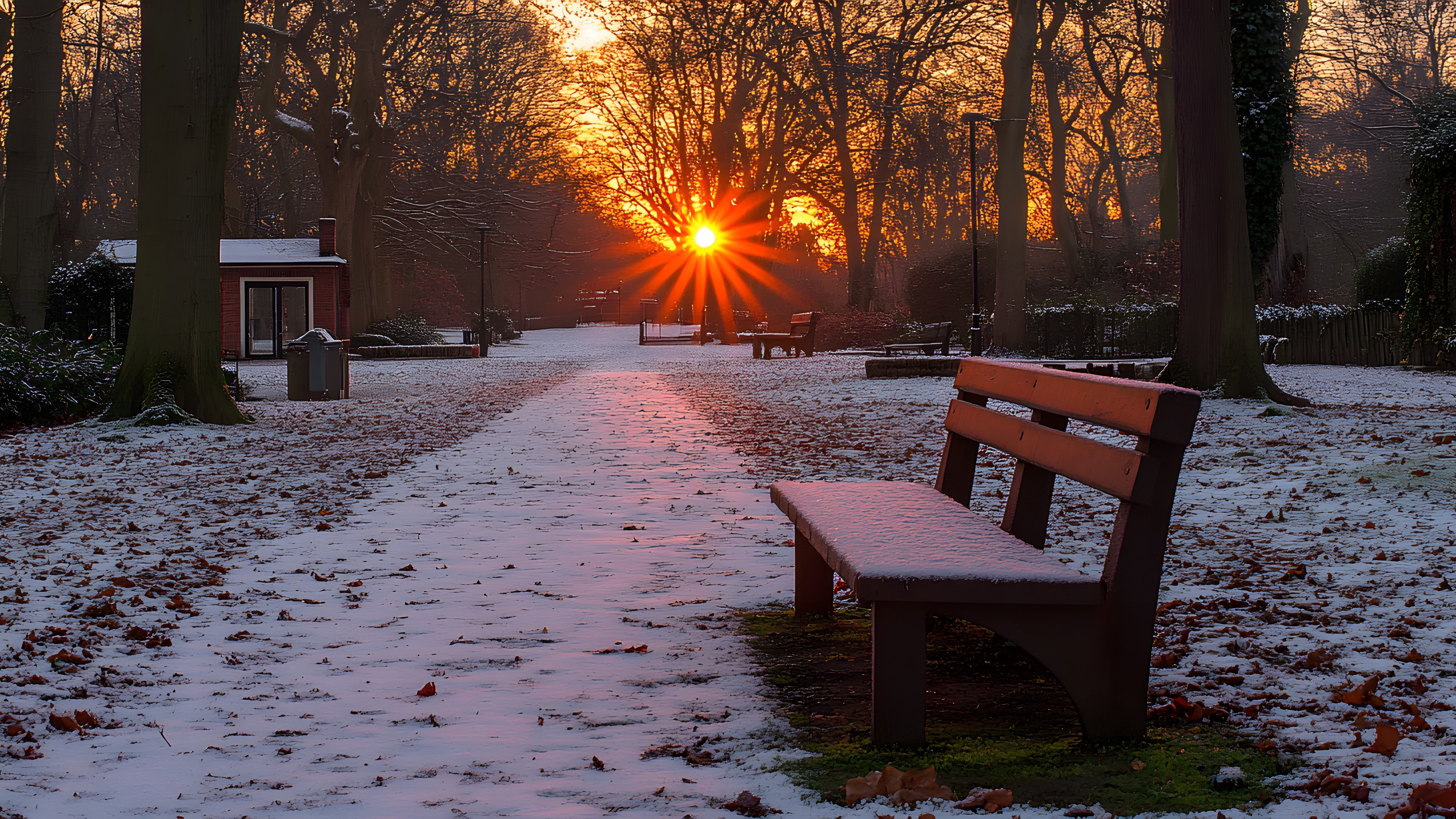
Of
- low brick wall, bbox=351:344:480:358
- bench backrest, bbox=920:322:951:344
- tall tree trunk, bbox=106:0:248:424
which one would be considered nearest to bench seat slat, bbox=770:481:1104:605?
tall tree trunk, bbox=106:0:248:424

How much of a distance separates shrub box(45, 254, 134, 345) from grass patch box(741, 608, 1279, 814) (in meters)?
25.6

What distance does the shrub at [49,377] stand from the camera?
43.6 feet

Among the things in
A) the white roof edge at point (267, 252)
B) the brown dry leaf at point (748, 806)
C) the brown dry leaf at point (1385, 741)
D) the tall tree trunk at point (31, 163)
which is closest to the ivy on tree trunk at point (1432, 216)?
the brown dry leaf at point (1385, 741)

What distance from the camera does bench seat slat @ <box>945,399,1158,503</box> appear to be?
2.99 meters

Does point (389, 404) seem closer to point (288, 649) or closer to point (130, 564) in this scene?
point (130, 564)

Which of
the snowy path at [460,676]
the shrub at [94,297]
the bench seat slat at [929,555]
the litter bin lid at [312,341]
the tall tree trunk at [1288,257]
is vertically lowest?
the snowy path at [460,676]

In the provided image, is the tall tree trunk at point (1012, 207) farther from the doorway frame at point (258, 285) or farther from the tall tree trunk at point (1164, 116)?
the doorway frame at point (258, 285)

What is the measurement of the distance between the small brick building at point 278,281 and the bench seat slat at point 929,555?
3264 centimetres

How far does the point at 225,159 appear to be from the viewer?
13109 mm

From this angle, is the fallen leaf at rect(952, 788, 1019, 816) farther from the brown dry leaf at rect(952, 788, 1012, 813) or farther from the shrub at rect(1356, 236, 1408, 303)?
the shrub at rect(1356, 236, 1408, 303)

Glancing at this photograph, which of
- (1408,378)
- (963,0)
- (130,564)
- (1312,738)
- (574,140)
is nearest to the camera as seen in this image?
(1312,738)

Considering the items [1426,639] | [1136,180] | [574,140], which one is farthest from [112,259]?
[1136,180]

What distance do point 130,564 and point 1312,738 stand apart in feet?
16.8

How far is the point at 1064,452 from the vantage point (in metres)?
3.57
